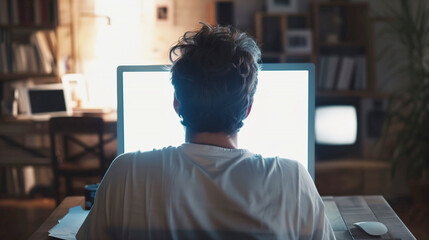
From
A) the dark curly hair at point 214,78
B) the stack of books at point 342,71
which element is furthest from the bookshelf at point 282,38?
the dark curly hair at point 214,78

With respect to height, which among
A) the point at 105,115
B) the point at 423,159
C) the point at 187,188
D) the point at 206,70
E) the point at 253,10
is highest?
the point at 253,10

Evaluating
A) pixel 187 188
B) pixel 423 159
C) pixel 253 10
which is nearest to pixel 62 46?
pixel 253 10

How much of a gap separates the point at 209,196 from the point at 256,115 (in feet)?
1.46

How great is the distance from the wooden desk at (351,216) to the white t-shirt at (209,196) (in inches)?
13.5

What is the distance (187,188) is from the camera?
0.91m

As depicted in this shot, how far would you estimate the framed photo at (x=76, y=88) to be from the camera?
4137 mm

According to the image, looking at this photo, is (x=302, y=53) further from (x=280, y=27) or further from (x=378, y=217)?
(x=378, y=217)

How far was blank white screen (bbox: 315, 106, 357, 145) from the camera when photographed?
12.9 ft

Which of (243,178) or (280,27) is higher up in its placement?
(280,27)

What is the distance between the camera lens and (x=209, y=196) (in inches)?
36.0

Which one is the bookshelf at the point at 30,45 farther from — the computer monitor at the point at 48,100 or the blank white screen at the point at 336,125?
the blank white screen at the point at 336,125

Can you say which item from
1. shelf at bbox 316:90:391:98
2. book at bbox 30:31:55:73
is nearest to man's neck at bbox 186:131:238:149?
shelf at bbox 316:90:391:98

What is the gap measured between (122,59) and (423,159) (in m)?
2.51

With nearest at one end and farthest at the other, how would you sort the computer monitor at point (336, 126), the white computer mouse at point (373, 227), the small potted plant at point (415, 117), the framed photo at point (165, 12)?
the white computer mouse at point (373, 227), the small potted plant at point (415, 117), the computer monitor at point (336, 126), the framed photo at point (165, 12)
